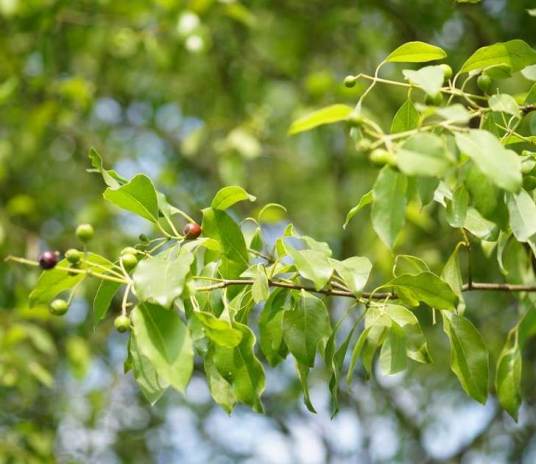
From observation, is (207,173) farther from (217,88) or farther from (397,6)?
(397,6)

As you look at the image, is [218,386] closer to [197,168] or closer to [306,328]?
[306,328]

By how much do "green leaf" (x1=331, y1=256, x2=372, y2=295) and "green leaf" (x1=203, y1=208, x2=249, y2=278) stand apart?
189 mm

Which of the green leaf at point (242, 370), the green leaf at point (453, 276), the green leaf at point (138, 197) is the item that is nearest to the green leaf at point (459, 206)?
the green leaf at point (453, 276)

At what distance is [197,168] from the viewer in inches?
233

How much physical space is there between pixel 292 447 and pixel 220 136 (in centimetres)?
211

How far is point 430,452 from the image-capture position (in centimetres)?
550

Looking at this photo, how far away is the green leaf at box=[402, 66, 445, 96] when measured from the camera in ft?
4.11

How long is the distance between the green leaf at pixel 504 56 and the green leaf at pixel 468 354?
442 millimetres

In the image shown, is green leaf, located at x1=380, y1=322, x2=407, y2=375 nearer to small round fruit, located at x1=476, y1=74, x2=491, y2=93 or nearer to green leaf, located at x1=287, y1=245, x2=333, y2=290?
green leaf, located at x1=287, y1=245, x2=333, y2=290

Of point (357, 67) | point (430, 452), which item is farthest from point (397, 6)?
point (430, 452)

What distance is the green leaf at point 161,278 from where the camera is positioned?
51.1 inches

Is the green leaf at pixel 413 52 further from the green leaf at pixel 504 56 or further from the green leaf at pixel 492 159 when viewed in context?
the green leaf at pixel 492 159

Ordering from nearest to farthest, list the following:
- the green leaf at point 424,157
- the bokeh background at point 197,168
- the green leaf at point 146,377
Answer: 1. the green leaf at point 424,157
2. the green leaf at point 146,377
3. the bokeh background at point 197,168

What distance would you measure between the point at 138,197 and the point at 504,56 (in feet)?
2.27
